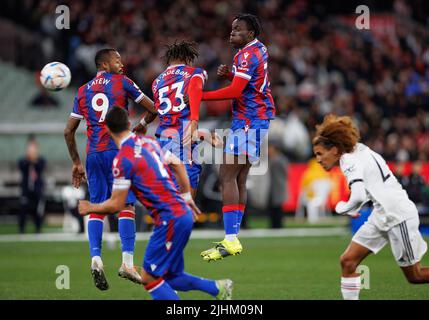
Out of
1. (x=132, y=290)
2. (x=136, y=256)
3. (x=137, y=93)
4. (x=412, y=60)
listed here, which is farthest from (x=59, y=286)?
(x=412, y=60)

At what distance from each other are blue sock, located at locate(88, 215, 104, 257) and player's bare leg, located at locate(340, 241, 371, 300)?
3829 mm

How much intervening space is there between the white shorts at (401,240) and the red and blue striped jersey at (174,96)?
3401 millimetres

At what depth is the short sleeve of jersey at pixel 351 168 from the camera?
10.0 metres

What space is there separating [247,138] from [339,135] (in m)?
2.77

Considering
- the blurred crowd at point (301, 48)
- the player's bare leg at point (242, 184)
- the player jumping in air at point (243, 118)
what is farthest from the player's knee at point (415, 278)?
the blurred crowd at point (301, 48)

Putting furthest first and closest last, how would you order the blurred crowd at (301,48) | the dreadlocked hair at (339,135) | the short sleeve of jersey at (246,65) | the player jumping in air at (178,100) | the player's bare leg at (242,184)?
the blurred crowd at (301,48), the player's bare leg at (242,184), the short sleeve of jersey at (246,65), the player jumping in air at (178,100), the dreadlocked hair at (339,135)

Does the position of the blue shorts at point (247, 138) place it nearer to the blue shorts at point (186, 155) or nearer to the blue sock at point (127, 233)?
the blue shorts at point (186, 155)

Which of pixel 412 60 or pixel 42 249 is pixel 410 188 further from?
pixel 412 60

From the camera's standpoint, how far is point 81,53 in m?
33.1

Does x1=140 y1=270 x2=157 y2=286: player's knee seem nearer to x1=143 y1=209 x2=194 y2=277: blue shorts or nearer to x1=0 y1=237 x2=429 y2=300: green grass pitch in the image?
x1=143 y1=209 x2=194 y2=277: blue shorts

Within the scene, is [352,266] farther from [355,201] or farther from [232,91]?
[232,91]

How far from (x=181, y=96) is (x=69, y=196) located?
1528cm

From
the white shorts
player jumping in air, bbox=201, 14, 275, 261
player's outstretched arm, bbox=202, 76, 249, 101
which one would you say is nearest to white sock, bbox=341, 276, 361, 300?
the white shorts

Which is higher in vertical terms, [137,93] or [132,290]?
[137,93]
